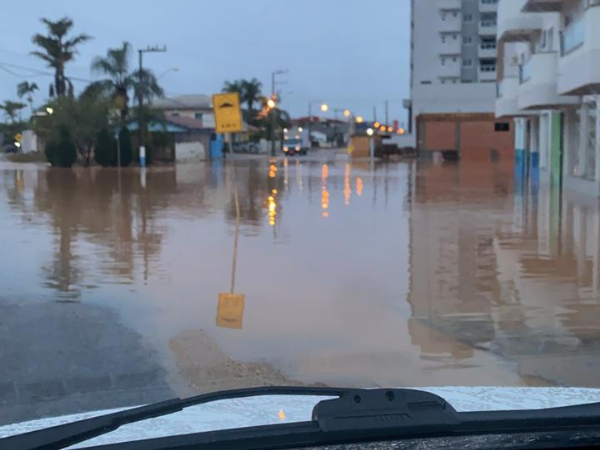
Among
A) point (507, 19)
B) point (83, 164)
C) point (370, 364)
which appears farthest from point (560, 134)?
point (83, 164)

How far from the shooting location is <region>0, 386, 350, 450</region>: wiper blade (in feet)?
8.14

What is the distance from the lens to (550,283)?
11812 millimetres

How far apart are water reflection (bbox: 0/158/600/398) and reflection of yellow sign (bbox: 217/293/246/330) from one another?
47mm

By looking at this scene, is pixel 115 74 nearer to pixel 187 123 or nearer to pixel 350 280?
pixel 187 123

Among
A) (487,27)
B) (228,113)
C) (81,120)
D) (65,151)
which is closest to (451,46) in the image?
(487,27)

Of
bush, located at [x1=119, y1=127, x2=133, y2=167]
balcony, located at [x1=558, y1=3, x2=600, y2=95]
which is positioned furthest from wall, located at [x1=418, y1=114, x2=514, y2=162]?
balcony, located at [x1=558, y1=3, x2=600, y2=95]

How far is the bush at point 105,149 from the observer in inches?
2181

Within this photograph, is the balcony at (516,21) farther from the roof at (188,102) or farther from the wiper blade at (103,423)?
the roof at (188,102)

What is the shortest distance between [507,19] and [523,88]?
5.21m

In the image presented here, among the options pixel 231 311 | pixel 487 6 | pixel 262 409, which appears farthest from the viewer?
pixel 487 6

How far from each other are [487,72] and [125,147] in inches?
1833

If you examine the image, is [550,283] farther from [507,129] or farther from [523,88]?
[507,129]

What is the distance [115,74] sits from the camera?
62469 millimetres

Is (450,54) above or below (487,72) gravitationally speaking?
above
